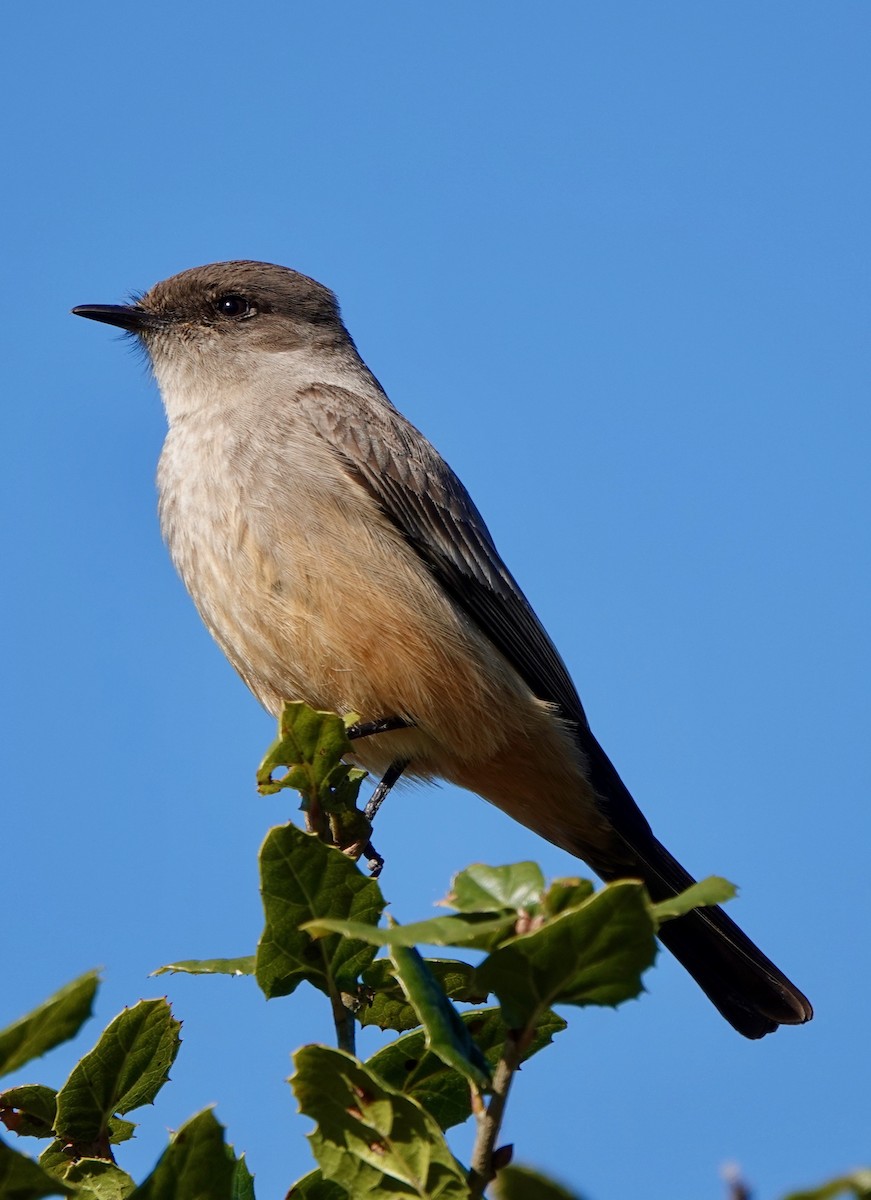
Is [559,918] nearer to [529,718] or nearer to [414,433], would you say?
[529,718]

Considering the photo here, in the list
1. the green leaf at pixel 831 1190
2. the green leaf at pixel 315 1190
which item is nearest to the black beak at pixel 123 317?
the green leaf at pixel 315 1190

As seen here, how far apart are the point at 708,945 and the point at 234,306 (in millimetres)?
3845

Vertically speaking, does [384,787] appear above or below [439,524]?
below

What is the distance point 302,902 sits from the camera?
89.6 inches

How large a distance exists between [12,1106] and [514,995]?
4.21 feet

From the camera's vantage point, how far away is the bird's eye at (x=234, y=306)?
23.1ft

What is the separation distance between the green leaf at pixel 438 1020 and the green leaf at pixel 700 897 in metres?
0.33

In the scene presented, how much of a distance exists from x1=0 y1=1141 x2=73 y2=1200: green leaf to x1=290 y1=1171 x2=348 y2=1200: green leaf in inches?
25.4

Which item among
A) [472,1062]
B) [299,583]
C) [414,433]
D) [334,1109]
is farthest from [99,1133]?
[414,433]

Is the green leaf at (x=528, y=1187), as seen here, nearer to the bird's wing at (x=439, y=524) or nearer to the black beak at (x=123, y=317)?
the bird's wing at (x=439, y=524)

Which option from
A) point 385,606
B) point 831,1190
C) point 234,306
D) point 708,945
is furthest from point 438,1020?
point 234,306

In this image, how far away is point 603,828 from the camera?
6.13m

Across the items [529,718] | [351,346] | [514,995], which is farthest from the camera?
[351,346]

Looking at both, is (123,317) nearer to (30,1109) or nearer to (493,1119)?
(30,1109)
